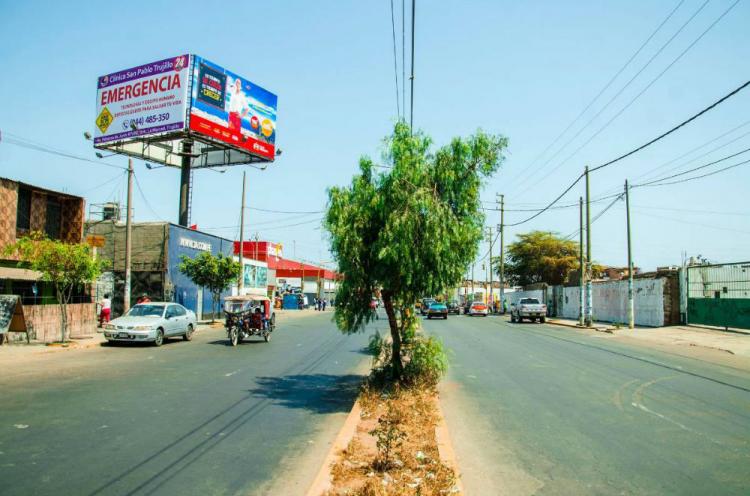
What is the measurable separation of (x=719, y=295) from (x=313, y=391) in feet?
77.9

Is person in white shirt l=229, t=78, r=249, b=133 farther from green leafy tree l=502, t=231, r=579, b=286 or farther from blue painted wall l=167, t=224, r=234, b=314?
green leafy tree l=502, t=231, r=579, b=286

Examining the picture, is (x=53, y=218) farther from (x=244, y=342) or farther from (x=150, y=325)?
(x=244, y=342)

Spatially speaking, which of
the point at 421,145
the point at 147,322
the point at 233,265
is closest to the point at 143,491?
the point at 421,145

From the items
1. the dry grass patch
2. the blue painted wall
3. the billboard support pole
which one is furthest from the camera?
the billboard support pole

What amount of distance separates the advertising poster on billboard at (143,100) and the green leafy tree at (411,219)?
27662mm

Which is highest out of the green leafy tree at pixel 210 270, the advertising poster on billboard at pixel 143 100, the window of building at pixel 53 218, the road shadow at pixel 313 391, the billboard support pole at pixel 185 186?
the advertising poster on billboard at pixel 143 100

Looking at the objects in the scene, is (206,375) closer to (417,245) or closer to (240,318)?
(417,245)

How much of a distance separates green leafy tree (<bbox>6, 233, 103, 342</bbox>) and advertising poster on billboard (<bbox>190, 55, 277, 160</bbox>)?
16858 mm

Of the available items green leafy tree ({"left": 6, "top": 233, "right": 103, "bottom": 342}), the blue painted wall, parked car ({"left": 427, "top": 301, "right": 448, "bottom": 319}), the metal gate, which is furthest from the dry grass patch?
parked car ({"left": 427, "top": 301, "right": 448, "bottom": 319})

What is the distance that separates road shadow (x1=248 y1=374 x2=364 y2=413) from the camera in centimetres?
987

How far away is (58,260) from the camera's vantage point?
62.5 ft

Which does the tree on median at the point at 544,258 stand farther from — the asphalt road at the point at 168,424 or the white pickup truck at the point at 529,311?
the asphalt road at the point at 168,424

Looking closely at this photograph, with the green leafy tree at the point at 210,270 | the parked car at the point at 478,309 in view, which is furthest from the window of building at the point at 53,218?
the parked car at the point at 478,309

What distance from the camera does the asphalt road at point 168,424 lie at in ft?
18.6
